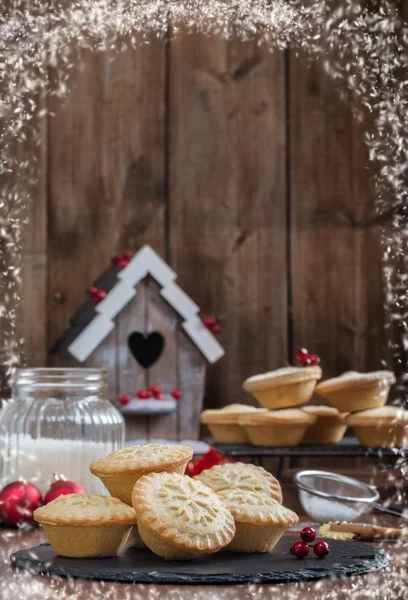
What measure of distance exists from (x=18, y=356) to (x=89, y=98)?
0.46 metres

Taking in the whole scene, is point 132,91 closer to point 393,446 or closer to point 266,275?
point 266,275

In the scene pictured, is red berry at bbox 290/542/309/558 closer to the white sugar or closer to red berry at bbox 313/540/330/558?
red berry at bbox 313/540/330/558

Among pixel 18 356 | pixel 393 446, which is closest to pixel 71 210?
pixel 18 356

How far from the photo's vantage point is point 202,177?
1.56 m

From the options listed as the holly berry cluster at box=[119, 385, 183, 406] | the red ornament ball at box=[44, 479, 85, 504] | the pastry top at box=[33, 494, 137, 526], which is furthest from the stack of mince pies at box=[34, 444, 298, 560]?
the holly berry cluster at box=[119, 385, 183, 406]

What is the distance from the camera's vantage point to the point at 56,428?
1.16 metres

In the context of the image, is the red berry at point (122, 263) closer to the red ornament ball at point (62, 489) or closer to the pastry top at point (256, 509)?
the red ornament ball at point (62, 489)

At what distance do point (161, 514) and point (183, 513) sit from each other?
0.02 metres


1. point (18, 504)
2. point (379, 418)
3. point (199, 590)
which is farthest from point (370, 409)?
point (199, 590)

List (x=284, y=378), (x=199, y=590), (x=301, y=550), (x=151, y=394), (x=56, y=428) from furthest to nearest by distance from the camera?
1. (x=151, y=394)
2. (x=284, y=378)
3. (x=56, y=428)
4. (x=301, y=550)
5. (x=199, y=590)

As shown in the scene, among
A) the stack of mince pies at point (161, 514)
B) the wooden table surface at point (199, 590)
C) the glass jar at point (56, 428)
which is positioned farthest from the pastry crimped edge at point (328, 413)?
the wooden table surface at point (199, 590)

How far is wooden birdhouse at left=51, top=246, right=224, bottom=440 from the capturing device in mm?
1383

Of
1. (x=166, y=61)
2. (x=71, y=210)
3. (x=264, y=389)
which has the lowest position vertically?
(x=264, y=389)

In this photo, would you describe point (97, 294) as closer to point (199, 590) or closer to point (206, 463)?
point (206, 463)
